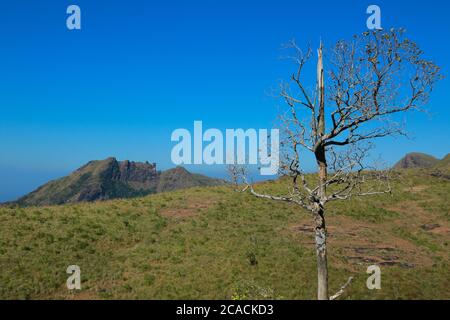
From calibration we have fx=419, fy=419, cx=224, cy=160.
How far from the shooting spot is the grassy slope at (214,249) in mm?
23719

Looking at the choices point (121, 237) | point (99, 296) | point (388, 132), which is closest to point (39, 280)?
point (99, 296)

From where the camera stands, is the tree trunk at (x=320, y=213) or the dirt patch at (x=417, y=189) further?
the dirt patch at (x=417, y=189)

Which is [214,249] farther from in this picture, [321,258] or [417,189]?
[417,189]

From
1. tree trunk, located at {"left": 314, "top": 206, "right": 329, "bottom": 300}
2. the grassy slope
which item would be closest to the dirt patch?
the grassy slope

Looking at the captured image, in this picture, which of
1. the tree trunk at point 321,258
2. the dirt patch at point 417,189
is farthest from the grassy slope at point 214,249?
the dirt patch at point 417,189

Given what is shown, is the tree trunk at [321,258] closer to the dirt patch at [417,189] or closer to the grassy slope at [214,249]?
the grassy slope at [214,249]

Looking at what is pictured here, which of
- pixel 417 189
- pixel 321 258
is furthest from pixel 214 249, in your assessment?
pixel 417 189

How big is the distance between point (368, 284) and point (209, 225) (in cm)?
1652

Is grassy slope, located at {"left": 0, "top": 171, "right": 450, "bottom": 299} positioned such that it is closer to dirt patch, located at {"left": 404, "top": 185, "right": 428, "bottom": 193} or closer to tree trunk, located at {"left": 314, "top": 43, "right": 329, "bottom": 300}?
tree trunk, located at {"left": 314, "top": 43, "right": 329, "bottom": 300}

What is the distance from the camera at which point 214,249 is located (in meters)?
30.2

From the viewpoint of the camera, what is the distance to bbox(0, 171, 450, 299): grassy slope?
2372 centimetres

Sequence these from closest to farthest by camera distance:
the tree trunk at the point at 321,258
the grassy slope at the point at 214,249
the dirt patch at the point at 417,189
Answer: the tree trunk at the point at 321,258 < the grassy slope at the point at 214,249 < the dirt patch at the point at 417,189

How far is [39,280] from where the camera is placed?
24.8 m

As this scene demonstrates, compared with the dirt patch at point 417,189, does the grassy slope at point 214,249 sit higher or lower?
lower
